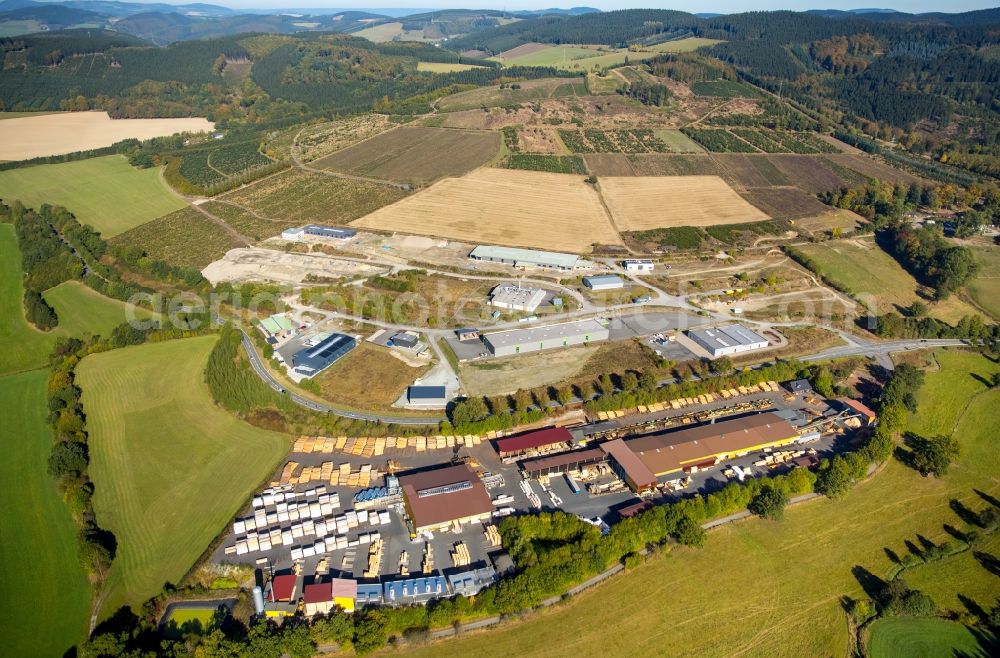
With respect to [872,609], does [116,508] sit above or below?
below

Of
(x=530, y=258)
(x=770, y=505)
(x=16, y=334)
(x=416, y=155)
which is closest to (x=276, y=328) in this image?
(x=16, y=334)

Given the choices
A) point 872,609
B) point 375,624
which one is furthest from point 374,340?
point 872,609

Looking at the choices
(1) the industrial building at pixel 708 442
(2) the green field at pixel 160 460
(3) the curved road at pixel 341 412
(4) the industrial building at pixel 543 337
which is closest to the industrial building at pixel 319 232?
(2) the green field at pixel 160 460

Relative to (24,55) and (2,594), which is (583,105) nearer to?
(2,594)

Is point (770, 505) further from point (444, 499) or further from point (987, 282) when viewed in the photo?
point (987, 282)

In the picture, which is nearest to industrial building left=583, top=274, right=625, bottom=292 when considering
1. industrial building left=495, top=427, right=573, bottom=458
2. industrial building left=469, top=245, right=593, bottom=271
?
industrial building left=469, top=245, right=593, bottom=271

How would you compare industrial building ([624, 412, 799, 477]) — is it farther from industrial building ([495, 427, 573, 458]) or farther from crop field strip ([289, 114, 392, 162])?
crop field strip ([289, 114, 392, 162])

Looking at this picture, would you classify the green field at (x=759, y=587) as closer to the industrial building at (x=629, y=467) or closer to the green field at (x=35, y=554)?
the industrial building at (x=629, y=467)
